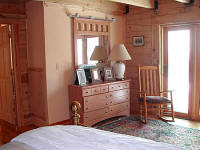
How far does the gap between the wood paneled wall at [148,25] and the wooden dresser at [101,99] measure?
2.07ft

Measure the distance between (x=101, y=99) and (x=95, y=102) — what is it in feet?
0.51

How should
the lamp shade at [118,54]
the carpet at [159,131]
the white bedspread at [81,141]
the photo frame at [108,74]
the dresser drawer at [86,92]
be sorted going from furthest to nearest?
the photo frame at [108,74] < the lamp shade at [118,54] < the dresser drawer at [86,92] < the carpet at [159,131] < the white bedspread at [81,141]

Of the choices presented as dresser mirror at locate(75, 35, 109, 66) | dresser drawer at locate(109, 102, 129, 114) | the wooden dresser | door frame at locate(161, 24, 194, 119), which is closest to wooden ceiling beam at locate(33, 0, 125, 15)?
dresser mirror at locate(75, 35, 109, 66)

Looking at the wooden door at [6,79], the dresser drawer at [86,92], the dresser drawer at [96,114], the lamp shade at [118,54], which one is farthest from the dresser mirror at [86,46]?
the wooden door at [6,79]

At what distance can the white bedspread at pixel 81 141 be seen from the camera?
1538 mm

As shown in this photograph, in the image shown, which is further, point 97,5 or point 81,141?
point 97,5

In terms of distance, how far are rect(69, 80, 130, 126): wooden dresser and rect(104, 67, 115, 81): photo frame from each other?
25 centimetres

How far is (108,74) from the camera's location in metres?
4.57

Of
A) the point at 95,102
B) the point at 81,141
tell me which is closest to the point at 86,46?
the point at 95,102

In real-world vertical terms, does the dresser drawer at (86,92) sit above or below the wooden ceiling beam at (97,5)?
below

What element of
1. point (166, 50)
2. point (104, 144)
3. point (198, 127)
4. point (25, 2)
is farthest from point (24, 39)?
point (198, 127)

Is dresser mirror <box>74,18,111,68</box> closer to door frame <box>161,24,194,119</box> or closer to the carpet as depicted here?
door frame <box>161,24,194,119</box>

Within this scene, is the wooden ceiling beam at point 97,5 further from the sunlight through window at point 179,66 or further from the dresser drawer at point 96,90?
the dresser drawer at point 96,90

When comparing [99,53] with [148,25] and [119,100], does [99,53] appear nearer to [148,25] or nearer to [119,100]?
[119,100]
